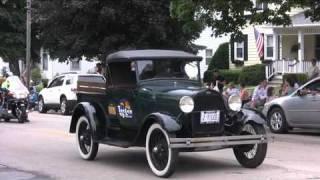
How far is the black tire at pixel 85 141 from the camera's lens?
40.1 feet

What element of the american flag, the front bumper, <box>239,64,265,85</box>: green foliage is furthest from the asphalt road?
the american flag

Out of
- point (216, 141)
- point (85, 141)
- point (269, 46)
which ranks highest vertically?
point (269, 46)

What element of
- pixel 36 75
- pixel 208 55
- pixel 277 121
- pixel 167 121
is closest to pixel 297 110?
pixel 277 121

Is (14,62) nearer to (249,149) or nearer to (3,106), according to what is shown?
(3,106)

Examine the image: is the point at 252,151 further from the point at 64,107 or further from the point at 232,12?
the point at 64,107

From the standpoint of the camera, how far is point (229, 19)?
2066cm

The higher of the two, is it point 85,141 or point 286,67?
point 286,67

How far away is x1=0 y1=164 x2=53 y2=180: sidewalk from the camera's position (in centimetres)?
1051

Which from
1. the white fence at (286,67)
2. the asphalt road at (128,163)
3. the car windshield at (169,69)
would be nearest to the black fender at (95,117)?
the asphalt road at (128,163)

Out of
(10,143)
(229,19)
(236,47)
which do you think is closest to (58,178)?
(10,143)

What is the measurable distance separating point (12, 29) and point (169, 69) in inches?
1318

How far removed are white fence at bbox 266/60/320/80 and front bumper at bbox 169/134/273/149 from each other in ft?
84.3

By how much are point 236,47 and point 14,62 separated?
15.4 meters

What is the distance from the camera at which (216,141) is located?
33.3 feet
